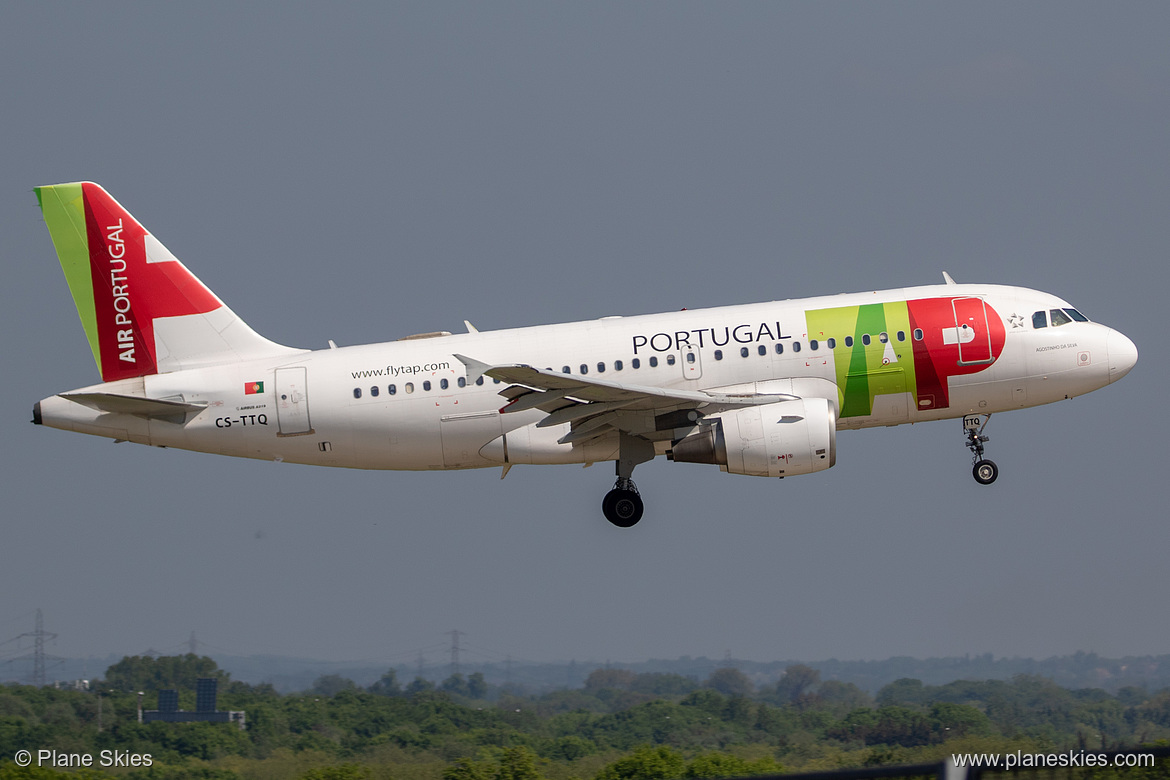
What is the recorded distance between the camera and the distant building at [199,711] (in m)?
34.3

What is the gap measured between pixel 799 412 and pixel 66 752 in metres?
19.5

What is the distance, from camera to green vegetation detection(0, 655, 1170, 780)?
84.5 feet

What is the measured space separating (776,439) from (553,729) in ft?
41.5

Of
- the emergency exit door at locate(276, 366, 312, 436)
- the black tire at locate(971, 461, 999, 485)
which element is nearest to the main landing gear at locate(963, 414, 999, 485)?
the black tire at locate(971, 461, 999, 485)

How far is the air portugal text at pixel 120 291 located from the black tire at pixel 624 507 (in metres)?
12.2

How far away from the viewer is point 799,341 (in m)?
28.6

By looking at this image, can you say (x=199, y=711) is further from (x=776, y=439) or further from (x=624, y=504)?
(x=776, y=439)

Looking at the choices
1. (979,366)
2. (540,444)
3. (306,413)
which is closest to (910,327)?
(979,366)

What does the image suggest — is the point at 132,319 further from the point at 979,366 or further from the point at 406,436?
the point at 979,366

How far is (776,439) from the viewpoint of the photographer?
90.6 ft

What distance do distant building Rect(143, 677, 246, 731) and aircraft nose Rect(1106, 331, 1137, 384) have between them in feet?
75.3

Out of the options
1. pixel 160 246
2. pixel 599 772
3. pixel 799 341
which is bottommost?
pixel 599 772

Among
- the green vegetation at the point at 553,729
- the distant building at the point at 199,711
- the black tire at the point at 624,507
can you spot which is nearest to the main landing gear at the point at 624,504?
the black tire at the point at 624,507

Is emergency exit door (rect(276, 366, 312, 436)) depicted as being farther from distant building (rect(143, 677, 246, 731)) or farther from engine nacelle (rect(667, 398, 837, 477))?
engine nacelle (rect(667, 398, 837, 477))
